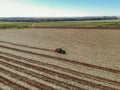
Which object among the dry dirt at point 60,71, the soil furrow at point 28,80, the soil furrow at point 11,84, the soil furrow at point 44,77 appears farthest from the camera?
the dry dirt at point 60,71

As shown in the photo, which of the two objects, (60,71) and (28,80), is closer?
(28,80)

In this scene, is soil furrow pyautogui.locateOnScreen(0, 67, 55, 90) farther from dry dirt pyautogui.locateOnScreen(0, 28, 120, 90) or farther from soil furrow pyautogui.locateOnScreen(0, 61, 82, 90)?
soil furrow pyautogui.locateOnScreen(0, 61, 82, 90)

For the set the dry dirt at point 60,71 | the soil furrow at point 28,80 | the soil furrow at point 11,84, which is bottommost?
the dry dirt at point 60,71

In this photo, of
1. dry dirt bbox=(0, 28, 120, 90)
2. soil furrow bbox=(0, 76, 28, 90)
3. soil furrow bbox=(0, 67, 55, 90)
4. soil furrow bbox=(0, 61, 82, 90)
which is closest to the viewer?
soil furrow bbox=(0, 76, 28, 90)

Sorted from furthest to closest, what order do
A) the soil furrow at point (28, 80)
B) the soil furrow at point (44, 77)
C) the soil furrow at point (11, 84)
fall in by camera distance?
the soil furrow at point (44, 77), the soil furrow at point (28, 80), the soil furrow at point (11, 84)

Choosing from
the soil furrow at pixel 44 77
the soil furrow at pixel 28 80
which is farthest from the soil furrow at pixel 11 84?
the soil furrow at pixel 44 77

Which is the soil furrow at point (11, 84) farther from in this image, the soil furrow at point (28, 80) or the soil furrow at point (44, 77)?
the soil furrow at point (44, 77)

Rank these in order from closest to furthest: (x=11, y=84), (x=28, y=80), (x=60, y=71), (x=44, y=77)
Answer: (x=11, y=84) → (x=28, y=80) → (x=44, y=77) → (x=60, y=71)

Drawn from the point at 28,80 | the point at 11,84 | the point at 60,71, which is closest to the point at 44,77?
the point at 28,80

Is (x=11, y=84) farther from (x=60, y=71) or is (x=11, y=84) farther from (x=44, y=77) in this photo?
(x=60, y=71)

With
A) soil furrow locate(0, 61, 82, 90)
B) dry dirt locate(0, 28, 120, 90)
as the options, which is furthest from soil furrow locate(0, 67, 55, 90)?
soil furrow locate(0, 61, 82, 90)

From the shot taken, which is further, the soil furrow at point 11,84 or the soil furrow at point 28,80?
the soil furrow at point 28,80

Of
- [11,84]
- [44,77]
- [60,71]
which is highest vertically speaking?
[11,84]
